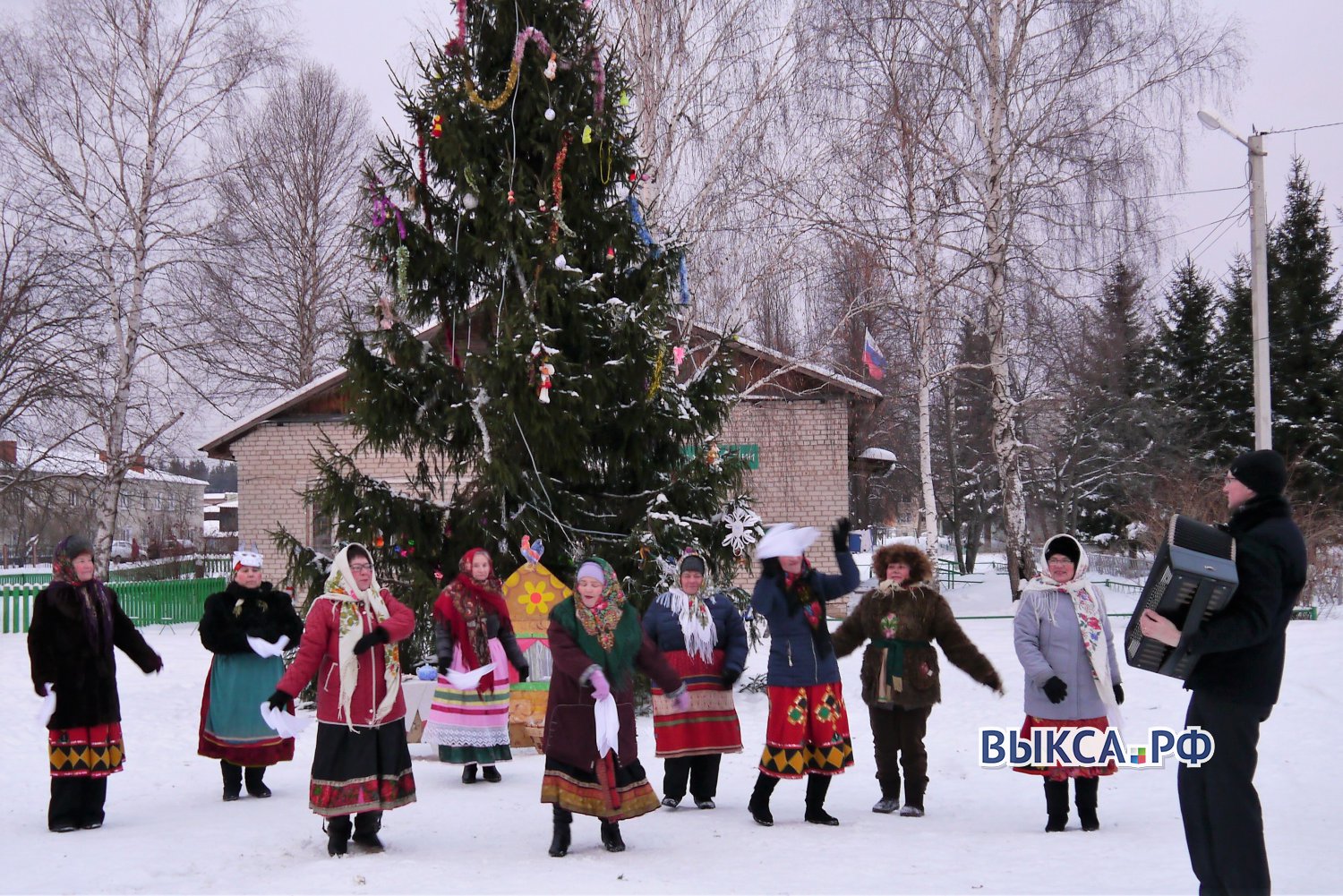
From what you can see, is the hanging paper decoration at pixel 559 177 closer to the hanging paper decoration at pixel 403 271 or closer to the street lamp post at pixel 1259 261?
the hanging paper decoration at pixel 403 271

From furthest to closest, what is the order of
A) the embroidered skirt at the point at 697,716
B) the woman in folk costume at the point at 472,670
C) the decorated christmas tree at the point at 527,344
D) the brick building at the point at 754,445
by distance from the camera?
the brick building at the point at 754,445, the decorated christmas tree at the point at 527,344, the woman in folk costume at the point at 472,670, the embroidered skirt at the point at 697,716

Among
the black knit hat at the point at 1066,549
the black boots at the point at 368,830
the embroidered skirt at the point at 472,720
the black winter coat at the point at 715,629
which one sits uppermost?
the black knit hat at the point at 1066,549

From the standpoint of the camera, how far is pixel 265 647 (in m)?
7.96

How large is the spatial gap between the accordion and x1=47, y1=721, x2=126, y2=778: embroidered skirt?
20.3 feet

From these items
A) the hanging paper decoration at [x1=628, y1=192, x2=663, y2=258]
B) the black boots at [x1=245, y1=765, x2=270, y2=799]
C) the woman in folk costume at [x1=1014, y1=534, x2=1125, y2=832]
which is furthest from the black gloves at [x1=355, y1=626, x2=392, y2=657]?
the hanging paper decoration at [x1=628, y1=192, x2=663, y2=258]

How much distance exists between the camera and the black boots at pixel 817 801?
6.82 meters

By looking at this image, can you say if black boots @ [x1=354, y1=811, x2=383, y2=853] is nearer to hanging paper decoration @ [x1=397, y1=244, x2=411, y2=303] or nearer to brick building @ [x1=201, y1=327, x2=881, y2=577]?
hanging paper decoration @ [x1=397, y1=244, x2=411, y2=303]

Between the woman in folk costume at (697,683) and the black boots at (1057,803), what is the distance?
1.97 m

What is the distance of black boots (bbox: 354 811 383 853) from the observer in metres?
6.19

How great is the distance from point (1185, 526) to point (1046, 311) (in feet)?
44.5

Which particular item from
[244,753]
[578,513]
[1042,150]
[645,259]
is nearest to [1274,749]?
[578,513]

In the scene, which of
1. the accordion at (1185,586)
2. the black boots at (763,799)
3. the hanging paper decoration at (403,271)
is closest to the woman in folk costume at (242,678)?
the hanging paper decoration at (403,271)

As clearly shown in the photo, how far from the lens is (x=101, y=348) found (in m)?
19.2

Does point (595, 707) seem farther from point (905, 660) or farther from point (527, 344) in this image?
point (527, 344)
